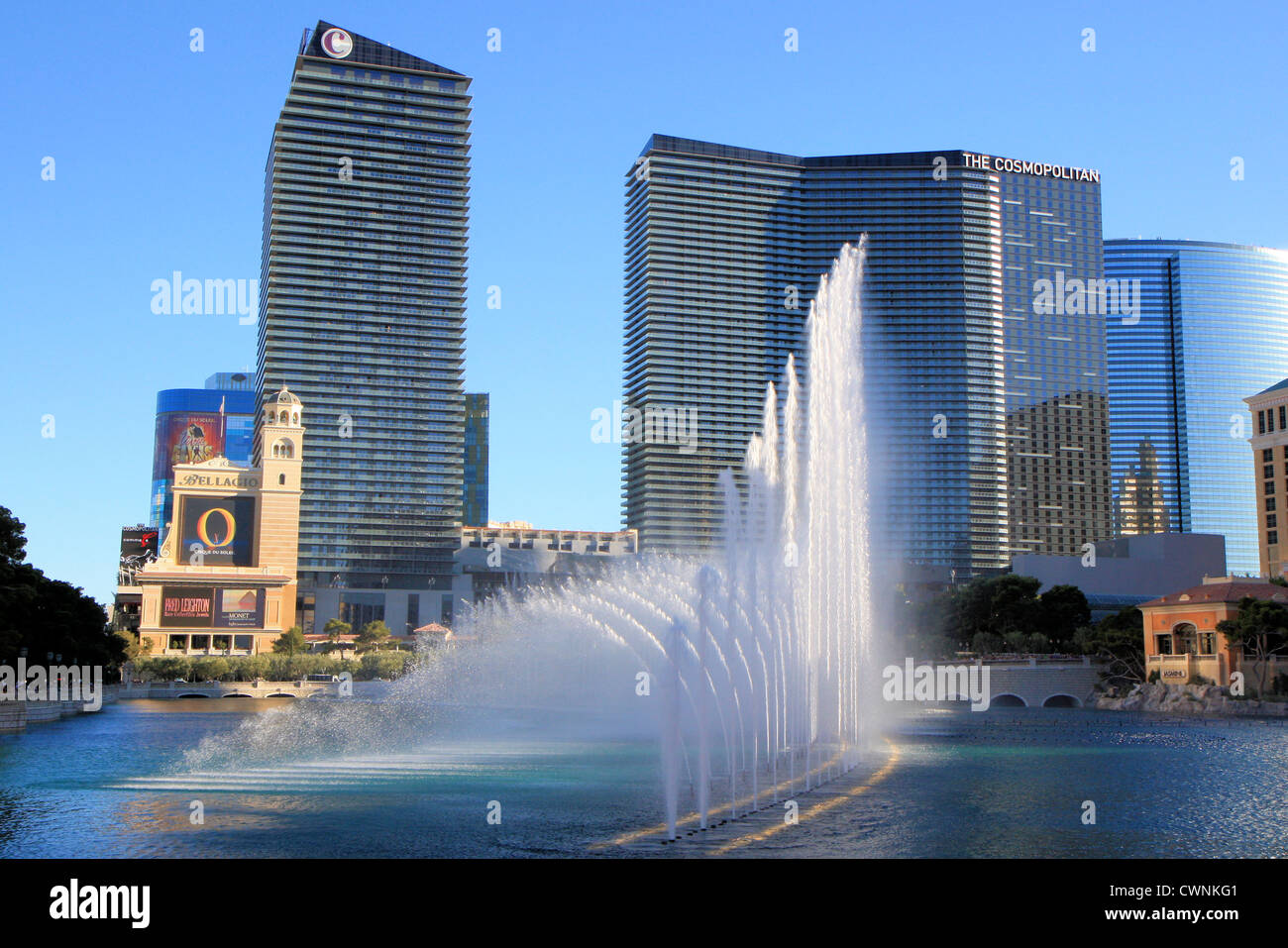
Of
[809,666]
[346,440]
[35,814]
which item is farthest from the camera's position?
[346,440]

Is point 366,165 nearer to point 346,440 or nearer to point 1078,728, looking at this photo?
point 346,440

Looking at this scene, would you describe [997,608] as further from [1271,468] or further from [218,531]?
[218,531]

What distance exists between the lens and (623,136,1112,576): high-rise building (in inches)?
6998

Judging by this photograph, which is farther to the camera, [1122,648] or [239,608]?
[239,608]

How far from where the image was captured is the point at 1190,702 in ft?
252

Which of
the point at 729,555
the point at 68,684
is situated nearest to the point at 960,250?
the point at 68,684

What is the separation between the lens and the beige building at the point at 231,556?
424ft

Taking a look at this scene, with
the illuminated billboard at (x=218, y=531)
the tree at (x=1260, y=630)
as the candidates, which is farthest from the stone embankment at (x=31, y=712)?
the tree at (x=1260, y=630)

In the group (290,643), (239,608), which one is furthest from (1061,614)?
(239,608)

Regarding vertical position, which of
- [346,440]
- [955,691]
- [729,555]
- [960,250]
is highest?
[960,250]

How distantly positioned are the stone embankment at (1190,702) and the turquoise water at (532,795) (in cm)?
1874

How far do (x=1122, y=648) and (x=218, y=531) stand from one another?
95.7 metres
